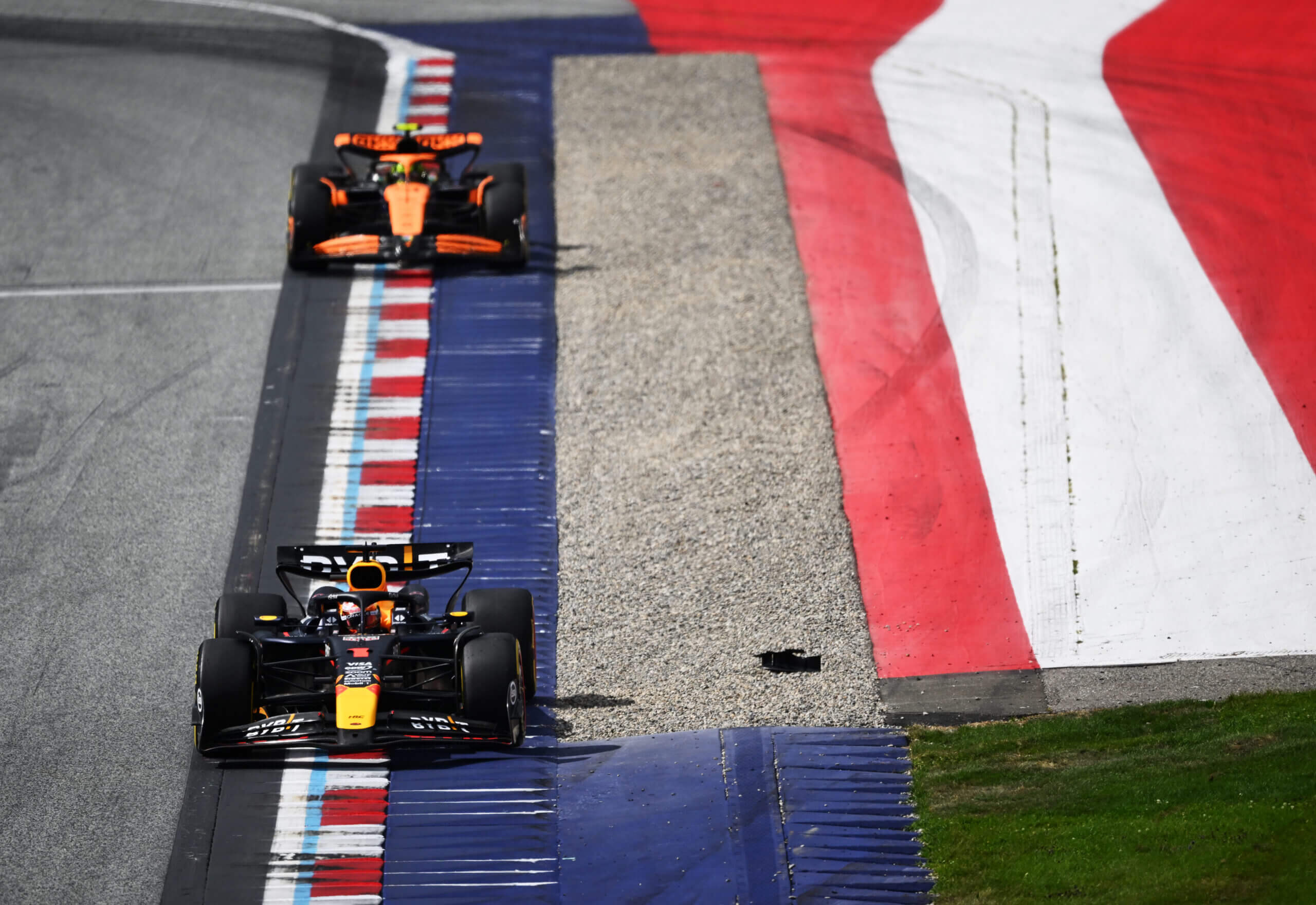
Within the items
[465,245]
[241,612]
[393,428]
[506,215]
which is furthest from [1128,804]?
[506,215]

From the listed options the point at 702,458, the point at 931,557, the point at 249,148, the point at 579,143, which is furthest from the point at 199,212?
the point at 931,557

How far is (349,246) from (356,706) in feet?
30.7

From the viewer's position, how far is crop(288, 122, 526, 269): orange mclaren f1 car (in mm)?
20359

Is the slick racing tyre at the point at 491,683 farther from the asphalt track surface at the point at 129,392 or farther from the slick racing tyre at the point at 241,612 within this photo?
the asphalt track surface at the point at 129,392

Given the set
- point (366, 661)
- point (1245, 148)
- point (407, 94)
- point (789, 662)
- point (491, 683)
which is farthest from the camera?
point (407, 94)

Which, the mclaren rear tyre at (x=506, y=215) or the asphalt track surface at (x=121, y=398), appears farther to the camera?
the mclaren rear tyre at (x=506, y=215)

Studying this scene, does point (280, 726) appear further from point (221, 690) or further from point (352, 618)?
point (352, 618)

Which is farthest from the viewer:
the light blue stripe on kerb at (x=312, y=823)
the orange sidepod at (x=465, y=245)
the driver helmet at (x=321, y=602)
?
the orange sidepod at (x=465, y=245)

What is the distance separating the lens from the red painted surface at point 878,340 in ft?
52.3

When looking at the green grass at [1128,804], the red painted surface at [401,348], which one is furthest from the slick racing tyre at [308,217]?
the green grass at [1128,804]

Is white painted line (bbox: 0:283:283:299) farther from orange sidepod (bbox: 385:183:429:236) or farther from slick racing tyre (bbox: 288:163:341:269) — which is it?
orange sidepod (bbox: 385:183:429:236)

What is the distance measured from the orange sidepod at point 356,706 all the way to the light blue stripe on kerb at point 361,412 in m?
4.36

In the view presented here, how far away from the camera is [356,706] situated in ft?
40.7

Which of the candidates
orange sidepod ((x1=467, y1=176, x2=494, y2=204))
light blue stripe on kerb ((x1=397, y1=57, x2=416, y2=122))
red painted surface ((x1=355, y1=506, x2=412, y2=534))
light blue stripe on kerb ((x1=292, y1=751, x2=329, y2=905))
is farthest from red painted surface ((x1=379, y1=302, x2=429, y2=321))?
light blue stripe on kerb ((x1=292, y1=751, x2=329, y2=905))
